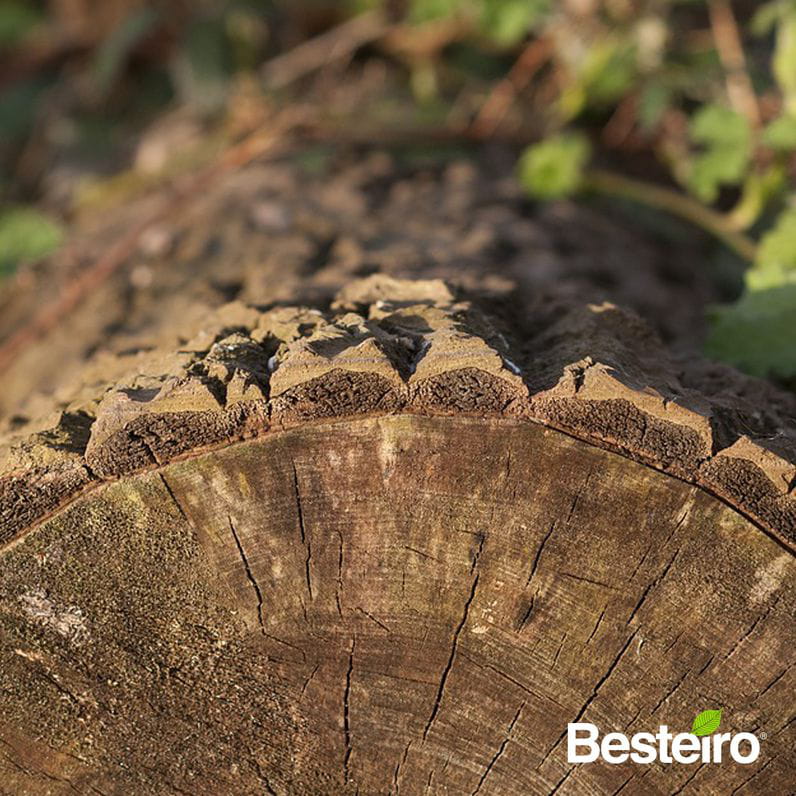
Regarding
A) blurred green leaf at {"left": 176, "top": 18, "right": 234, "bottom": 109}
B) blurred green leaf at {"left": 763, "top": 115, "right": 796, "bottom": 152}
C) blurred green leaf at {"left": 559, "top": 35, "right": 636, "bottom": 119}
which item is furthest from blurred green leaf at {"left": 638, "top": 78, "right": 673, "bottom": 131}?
blurred green leaf at {"left": 176, "top": 18, "right": 234, "bottom": 109}

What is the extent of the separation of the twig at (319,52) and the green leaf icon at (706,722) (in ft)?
11.3

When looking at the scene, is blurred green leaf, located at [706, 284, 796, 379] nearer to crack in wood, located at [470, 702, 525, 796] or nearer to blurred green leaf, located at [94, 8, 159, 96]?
crack in wood, located at [470, 702, 525, 796]

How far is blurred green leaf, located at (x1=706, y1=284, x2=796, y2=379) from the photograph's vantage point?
89.8 inches

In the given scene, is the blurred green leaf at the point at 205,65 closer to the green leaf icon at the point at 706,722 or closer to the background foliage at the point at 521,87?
the background foliage at the point at 521,87

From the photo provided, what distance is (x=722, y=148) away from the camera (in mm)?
3297

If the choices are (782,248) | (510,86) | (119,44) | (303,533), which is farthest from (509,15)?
(303,533)

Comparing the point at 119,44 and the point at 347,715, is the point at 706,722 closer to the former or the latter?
the point at 347,715

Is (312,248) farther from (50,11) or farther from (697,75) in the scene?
(50,11)

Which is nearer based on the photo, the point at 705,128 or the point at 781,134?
the point at 781,134

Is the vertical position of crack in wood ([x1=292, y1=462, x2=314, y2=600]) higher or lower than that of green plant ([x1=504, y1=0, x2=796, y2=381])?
higher

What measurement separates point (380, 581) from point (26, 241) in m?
1.92

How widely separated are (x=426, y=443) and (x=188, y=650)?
0.50 meters

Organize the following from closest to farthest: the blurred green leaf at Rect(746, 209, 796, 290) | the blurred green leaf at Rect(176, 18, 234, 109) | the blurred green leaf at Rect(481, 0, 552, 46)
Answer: the blurred green leaf at Rect(746, 209, 796, 290) → the blurred green leaf at Rect(481, 0, 552, 46) → the blurred green leaf at Rect(176, 18, 234, 109)

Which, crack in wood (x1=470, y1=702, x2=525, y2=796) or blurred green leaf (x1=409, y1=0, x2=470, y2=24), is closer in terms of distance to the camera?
crack in wood (x1=470, y1=702, x2=525, y2=796)
